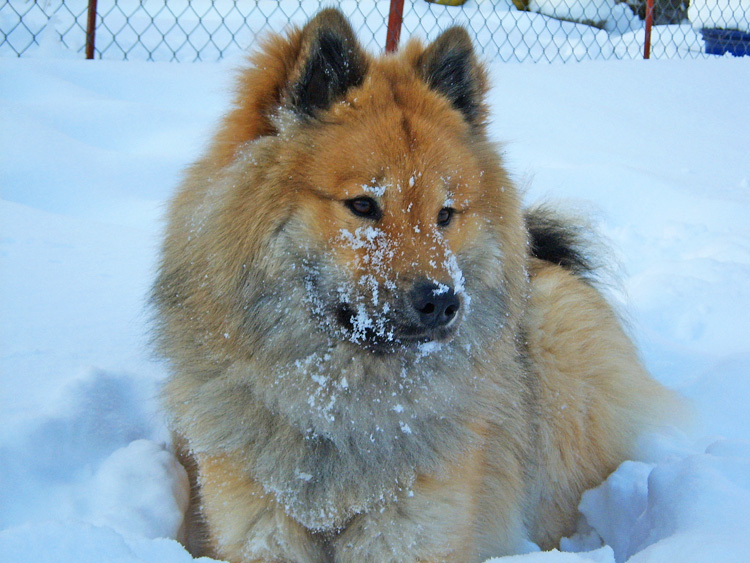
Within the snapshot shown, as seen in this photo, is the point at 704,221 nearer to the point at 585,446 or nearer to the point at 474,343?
the point at 585,446

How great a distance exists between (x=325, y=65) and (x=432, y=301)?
2.37ft

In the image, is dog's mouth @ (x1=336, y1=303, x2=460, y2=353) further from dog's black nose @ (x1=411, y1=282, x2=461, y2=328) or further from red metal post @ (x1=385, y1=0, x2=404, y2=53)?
red metal post @ (x1=385, y1=0, x2=404, y2=53)

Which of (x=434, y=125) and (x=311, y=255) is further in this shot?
(x=434, y=125)

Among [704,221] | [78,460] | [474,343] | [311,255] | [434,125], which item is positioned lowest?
[704,221]

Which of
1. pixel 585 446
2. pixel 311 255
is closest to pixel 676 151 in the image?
pixel 585 446

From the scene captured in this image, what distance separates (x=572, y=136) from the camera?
5.17 m

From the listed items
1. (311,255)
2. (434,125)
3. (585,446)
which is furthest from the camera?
(585,446)

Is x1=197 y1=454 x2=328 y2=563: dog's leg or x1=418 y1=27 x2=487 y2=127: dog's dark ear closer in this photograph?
x1=197 y1=454 x2=328 y2=563: dog's leg

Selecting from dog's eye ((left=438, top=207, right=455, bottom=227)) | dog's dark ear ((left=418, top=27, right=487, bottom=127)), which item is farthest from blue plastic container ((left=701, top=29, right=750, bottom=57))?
dog's eye ((left=438, top=207, right=455, bottom=227))

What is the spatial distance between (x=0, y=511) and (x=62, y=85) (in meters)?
4.07

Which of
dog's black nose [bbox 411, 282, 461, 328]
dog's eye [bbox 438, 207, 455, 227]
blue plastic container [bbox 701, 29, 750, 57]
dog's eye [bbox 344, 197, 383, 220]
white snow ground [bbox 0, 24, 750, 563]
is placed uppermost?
dog's eye [bbox 344, 197, 383, 220]

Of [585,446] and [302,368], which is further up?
[302,368]

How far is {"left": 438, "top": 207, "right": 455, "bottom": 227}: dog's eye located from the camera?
1753mm

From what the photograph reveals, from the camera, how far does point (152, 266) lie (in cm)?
227
